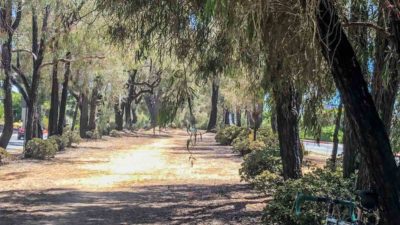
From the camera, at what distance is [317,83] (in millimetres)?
6148

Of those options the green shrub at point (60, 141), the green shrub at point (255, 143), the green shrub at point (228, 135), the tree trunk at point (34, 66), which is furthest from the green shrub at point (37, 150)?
the green shrub at point (228, 135)

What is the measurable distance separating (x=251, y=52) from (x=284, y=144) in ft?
18.1

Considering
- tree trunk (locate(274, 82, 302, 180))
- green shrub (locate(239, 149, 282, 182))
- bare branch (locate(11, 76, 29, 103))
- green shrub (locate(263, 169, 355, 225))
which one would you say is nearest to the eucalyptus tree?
bare branch (locate(11, 76, 29, 103))

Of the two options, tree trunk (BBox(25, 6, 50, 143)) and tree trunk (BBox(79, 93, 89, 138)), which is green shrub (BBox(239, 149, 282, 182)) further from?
tree trunk (BBox(79, 93, 89, 138))

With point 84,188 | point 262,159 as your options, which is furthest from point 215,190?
point 84,188

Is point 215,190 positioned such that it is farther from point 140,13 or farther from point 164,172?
point 140,13

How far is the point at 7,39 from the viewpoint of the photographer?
2038 centimetres

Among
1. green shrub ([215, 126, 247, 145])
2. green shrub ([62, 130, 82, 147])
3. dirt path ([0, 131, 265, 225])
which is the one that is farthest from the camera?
green shrub ([215, 126, 247, 145])

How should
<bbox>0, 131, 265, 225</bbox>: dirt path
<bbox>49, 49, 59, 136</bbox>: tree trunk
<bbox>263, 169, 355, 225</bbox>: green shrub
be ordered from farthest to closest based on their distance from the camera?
<bbox>49, 49, 59, 136</bbox>: tree trunk, <bbox>0, 131, 265, 225</bbox>: dirt path, <bbox>263, 169, 355, 225</bbox>: green shrub

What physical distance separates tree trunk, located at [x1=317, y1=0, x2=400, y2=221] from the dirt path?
4.95 meters

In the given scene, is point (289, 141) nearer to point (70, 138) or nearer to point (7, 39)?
point (7, 39)

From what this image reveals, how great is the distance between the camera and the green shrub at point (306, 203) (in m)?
7.11

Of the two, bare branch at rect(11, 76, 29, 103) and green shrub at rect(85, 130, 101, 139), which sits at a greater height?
bare branch at rect(11, 76, 29, 103)

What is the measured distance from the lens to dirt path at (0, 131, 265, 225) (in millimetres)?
10531
